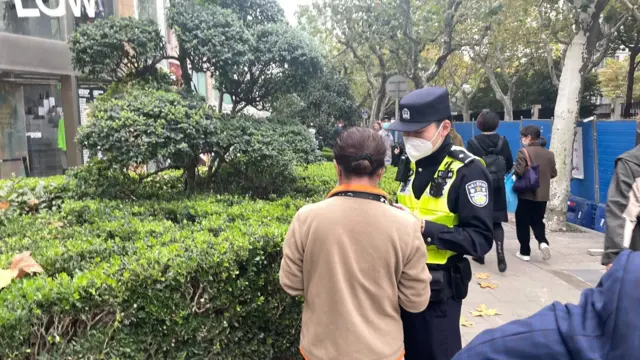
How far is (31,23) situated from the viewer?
10633 millimetres

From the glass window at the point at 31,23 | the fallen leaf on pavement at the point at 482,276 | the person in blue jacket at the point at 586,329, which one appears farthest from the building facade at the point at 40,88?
the person in blue jacket at the point at 586,329

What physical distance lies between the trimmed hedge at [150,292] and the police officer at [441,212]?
1044mm

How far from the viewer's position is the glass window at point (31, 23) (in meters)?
10.1

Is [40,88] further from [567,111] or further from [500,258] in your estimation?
[567,111]

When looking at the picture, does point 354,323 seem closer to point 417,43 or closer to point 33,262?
point 33,262

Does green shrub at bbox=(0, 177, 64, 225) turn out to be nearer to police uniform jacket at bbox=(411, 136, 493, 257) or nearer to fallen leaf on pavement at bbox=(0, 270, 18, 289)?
fallen leaf on pavement at bbox=(0, 270, 18, 289)

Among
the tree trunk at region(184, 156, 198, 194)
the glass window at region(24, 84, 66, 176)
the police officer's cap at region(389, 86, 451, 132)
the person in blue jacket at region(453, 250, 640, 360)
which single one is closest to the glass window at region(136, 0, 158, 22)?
the glass window at region(24, 84, 66, 176)

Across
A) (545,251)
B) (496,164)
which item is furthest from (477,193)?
(545,251)

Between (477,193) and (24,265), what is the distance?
94.7 inches

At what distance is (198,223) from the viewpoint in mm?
3881

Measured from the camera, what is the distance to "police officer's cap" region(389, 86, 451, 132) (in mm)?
2580

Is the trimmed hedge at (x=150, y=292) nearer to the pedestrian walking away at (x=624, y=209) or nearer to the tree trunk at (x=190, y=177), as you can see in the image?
the tree trunk at (x=190, y=177)

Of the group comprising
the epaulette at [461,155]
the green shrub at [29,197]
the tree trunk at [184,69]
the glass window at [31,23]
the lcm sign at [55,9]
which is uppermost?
the glass window at [31,23]

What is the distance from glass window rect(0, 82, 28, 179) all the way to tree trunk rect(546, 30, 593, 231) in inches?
413
